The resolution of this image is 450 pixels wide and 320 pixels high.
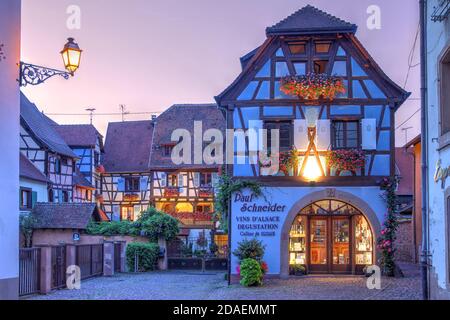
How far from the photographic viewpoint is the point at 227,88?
65.6ft

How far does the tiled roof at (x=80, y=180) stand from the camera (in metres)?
44.5

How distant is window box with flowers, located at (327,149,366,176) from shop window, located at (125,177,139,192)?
31.6 metres

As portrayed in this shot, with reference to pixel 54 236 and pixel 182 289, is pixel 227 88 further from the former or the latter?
pixel 54 236

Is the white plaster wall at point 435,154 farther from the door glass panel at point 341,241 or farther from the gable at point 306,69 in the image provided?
the door glass panel at point 341,241


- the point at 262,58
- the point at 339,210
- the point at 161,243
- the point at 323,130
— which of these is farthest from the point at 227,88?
the point at 161,243

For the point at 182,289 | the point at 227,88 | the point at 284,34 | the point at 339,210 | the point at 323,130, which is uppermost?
the point at 284,34

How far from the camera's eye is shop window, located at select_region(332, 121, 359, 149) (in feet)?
65.9

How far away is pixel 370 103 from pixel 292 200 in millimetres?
3783

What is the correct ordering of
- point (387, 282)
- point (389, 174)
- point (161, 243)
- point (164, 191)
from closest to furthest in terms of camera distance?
point (387, 282)
point (389, 174)
point (161, 243)
point (164, 191)

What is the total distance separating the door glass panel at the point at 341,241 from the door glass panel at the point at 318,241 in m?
0.32

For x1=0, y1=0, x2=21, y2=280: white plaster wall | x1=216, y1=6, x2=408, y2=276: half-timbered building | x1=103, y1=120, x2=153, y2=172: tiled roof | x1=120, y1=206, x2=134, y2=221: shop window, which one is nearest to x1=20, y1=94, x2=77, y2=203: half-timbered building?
x1=103, y1=120, x2=153, y2=172: tiled roof

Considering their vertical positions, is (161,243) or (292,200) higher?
(292,200)

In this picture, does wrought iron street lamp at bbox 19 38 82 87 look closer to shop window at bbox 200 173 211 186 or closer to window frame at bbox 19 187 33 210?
window frame at bbox 19 187 33 210

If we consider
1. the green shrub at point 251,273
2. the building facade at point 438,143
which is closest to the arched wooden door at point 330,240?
the green shrub at point 251,273
